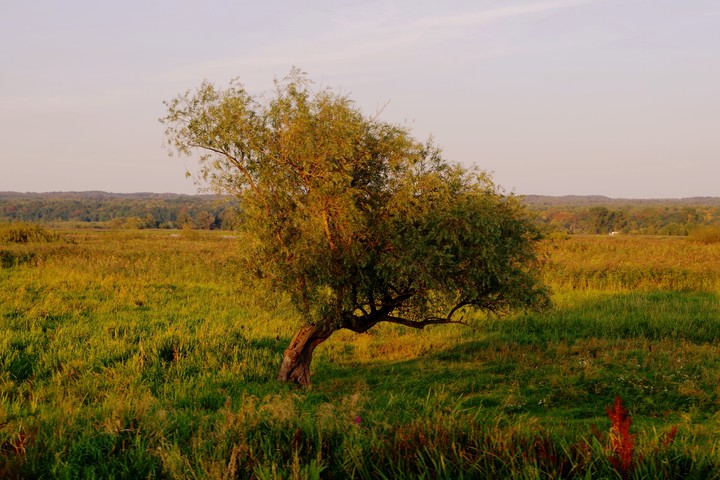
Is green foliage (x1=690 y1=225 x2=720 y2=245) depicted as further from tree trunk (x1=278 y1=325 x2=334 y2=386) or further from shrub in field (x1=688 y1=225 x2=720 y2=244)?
tree trunk (x1=278 y1=325 x2=334 y2=386)

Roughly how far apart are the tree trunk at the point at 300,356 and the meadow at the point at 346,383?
290mm

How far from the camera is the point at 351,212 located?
9867 millimetres

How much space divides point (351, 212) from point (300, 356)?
3.79 meters

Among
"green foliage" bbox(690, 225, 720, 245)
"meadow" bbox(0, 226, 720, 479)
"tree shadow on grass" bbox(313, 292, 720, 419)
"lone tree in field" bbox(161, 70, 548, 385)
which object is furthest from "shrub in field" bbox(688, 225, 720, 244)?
"lone tree in field" bbox(161, 70, 548, 385)

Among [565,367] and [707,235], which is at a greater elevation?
[707,235]

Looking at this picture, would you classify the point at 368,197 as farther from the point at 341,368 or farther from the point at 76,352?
the point at 76,352

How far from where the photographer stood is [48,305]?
1852 cm

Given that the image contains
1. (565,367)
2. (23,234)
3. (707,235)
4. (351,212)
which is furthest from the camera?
(707,235)

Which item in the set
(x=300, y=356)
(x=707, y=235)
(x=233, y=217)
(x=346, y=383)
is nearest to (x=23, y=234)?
(x=233, y=217)

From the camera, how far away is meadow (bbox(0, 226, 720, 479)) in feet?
15.5

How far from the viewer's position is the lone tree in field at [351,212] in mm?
9875

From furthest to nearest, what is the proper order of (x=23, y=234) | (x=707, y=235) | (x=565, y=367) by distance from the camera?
(x=707, y=235), (x=23, y=234), (x=565, y=367)

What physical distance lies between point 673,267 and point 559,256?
26.2 ft

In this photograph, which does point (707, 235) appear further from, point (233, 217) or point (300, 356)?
point (233, 217)
